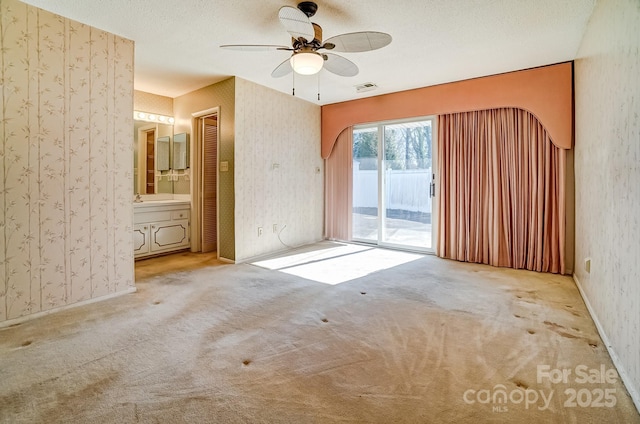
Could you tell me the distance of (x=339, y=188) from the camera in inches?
223

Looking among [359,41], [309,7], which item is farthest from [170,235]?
[359,41]

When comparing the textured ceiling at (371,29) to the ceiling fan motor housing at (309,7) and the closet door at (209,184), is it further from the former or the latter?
the closet door at (209,184)

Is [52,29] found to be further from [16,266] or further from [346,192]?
[346,192]

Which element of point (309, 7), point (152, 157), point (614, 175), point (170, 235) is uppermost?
point (309, 7)

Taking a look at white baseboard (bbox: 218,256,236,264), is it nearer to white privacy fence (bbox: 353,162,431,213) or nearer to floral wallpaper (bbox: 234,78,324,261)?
floral wallpaper (bbox: 234,78,324,261)

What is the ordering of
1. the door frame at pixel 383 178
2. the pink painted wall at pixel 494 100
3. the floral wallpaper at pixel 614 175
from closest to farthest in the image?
the floral wallpaper at pixel 614 175, the pink painted wall at pixel 494 100, the door frame at pixel 383 178

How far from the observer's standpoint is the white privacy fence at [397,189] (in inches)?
189

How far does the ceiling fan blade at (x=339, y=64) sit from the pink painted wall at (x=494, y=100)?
1978mm

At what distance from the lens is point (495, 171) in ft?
13.4

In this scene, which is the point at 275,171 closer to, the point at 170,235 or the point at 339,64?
the point at 170,235

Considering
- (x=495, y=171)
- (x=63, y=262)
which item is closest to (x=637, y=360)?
(x=495, y=171)

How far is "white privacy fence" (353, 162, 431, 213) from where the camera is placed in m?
4.81

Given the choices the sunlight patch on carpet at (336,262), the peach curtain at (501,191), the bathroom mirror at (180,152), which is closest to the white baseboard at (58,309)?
the sunlight patch on carpet at (336,262)

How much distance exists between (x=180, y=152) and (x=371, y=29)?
3.51m
